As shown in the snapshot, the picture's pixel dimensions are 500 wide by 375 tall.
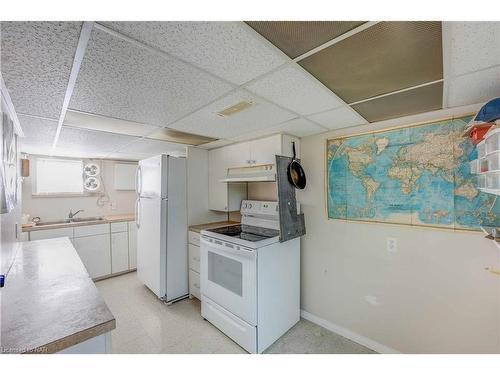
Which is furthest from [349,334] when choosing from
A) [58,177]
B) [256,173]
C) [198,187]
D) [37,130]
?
[58,177]

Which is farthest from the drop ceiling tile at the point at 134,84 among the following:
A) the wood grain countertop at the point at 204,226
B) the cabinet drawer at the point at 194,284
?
the cabinet drawer at the point at 194,284

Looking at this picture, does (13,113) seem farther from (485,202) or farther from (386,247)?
(485,202)

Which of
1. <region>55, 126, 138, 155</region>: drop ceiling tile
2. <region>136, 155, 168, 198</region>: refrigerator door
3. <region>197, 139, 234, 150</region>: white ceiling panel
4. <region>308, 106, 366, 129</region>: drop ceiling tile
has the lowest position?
<region>136, 155, 168, 198</region>: refrigerator door

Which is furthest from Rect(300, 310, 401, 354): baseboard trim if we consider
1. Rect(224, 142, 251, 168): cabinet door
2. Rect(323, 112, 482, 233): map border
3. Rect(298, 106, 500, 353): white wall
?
Rect(224, 142, 251, 168): cabinet door

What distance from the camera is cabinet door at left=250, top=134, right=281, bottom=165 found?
2.24 metres

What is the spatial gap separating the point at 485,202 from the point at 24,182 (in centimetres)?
546

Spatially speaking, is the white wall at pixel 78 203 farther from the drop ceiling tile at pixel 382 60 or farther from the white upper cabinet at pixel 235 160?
the drop ceiling tile at pixel 382 60

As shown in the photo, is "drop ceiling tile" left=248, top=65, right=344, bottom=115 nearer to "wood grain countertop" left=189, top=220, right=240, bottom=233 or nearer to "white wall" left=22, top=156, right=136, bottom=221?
"wood grain countertop" left=189, top=220, right=240, bottom=233

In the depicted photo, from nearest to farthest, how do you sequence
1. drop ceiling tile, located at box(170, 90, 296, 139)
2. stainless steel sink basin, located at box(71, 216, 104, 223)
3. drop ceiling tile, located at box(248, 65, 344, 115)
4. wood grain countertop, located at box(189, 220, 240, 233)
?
drop ceiling tile, located at box(248, 65, 344, 115) < drop ceiling tile, located at box(170, 90, 296, 139) < wood grain countertop, located at box(189, 220, 240, 233) < stainless steel sink basin, located at box(71, 216, 104, 223)

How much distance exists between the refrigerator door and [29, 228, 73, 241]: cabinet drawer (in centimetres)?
117

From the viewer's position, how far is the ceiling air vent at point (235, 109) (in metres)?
1.47

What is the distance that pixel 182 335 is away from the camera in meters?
2.11

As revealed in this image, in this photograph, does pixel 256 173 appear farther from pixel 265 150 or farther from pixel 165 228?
pixel 165 228
